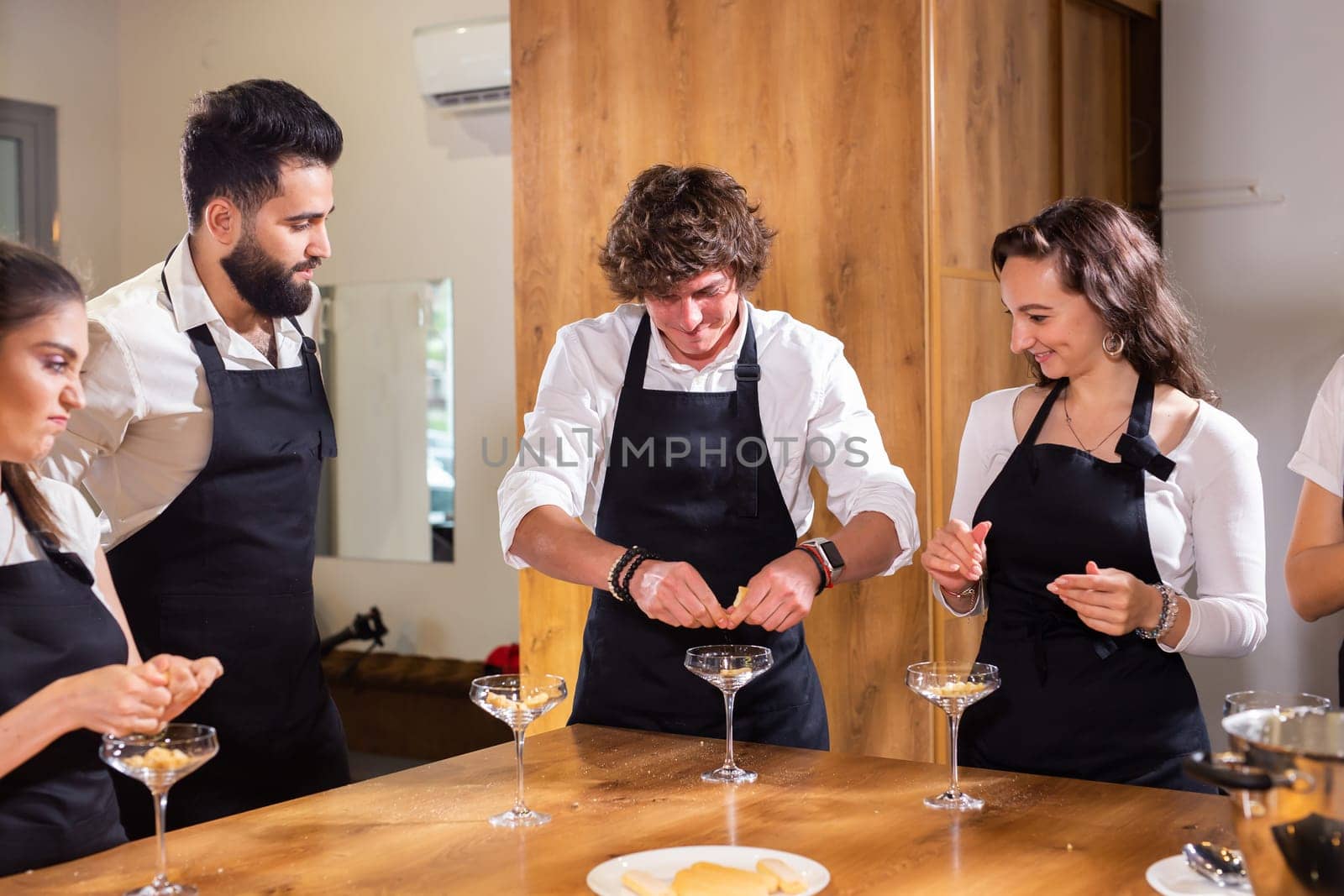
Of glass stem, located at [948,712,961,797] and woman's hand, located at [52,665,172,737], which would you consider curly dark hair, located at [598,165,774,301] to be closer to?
glass stem, located at [948,712,961,797]

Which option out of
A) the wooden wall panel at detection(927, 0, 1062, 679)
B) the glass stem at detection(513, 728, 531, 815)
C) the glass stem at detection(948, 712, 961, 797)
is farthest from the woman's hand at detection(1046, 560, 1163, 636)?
the wooden wall panel at detection(927, 0, 1062, 679)

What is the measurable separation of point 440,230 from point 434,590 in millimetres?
1356

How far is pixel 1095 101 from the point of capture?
3936 millimetres

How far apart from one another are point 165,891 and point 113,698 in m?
0.25

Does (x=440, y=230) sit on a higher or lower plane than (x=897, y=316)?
higher

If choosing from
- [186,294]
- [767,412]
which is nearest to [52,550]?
[186,294]

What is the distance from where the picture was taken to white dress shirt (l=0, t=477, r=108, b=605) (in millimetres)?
1812

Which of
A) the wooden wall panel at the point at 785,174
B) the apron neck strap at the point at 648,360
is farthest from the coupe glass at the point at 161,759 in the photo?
the wooden wall panel at the point at 785,174

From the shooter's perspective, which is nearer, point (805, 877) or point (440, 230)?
point (805, 877)

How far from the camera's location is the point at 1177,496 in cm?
231

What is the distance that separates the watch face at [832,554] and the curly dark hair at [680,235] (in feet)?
1.70

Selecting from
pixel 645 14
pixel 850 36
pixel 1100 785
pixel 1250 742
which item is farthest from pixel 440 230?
pixel 1250 742

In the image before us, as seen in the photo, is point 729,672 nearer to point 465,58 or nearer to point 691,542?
point 691,542

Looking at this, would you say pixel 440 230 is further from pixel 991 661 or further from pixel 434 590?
pixel 991 661
